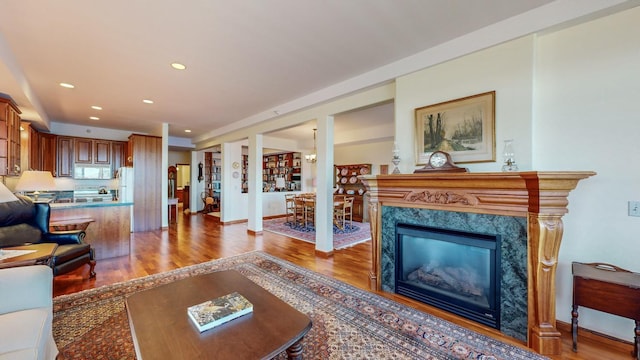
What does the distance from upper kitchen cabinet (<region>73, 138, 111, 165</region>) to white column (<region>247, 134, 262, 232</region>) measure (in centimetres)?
424

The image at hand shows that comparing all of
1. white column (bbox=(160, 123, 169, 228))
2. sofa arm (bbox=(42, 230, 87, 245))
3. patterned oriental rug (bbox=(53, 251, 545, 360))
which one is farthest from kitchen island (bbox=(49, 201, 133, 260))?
white column (bbox=(160, 123, 169, 228))

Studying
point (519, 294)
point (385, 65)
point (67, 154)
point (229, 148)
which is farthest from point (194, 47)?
point (67, 154)

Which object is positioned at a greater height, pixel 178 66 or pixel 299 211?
pixel 178 66

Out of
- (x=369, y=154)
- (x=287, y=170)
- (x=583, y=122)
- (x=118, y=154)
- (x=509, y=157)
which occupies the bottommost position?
(x=509, y=157)

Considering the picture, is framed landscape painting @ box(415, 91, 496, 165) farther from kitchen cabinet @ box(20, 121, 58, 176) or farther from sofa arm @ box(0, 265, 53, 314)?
kitchen cabinet @ box(20, 121, 58, 176)

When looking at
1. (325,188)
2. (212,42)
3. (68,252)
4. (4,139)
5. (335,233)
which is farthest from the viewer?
(335,233)

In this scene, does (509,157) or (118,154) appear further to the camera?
(118,154)

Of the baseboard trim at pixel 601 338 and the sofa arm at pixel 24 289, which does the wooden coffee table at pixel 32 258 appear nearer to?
the sofa arm at pixel 24 289

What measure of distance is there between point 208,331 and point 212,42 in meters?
2.63

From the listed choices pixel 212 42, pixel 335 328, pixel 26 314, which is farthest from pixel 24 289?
pixel 212 42

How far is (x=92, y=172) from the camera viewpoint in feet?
21.7

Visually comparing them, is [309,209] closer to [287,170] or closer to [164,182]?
[287,170]

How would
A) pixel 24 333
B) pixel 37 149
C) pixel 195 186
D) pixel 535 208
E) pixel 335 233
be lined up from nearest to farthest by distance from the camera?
pixel 24 333 < pixel 535 208 < pixel 37 149 < pixel 335 233 < pixel 195 186

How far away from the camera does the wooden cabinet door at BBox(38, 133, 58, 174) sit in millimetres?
5711
